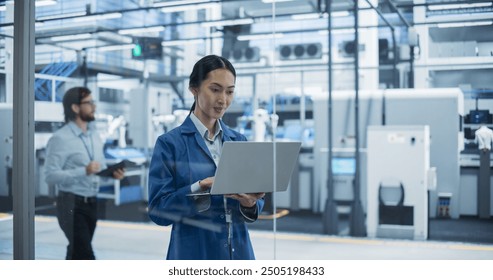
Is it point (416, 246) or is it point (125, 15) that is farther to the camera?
point (125, 15)

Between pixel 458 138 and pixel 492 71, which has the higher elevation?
pixel 492 71

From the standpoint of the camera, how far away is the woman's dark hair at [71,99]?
3.64 m

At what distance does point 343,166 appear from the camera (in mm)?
5410

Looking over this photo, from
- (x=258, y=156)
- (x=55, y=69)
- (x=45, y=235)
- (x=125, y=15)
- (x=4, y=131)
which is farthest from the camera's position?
(x=125, y=15)

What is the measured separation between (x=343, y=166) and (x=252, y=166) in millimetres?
3070

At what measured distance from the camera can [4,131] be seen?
358cm

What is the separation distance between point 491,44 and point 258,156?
156cm

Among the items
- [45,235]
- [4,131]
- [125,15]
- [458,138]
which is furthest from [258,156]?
[125,15]

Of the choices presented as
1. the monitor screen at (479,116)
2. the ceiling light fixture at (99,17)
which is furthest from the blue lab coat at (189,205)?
the ceiling light fixture at (99,17)

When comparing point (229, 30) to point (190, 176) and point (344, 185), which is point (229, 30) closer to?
point (190, 176)

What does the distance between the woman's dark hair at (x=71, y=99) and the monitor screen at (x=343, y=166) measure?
2609 mm

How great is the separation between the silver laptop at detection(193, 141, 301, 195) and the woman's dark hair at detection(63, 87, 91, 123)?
1.65 m

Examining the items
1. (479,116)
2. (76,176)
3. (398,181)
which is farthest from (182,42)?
(479,116)

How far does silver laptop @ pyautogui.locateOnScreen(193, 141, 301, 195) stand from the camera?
2357 mm
